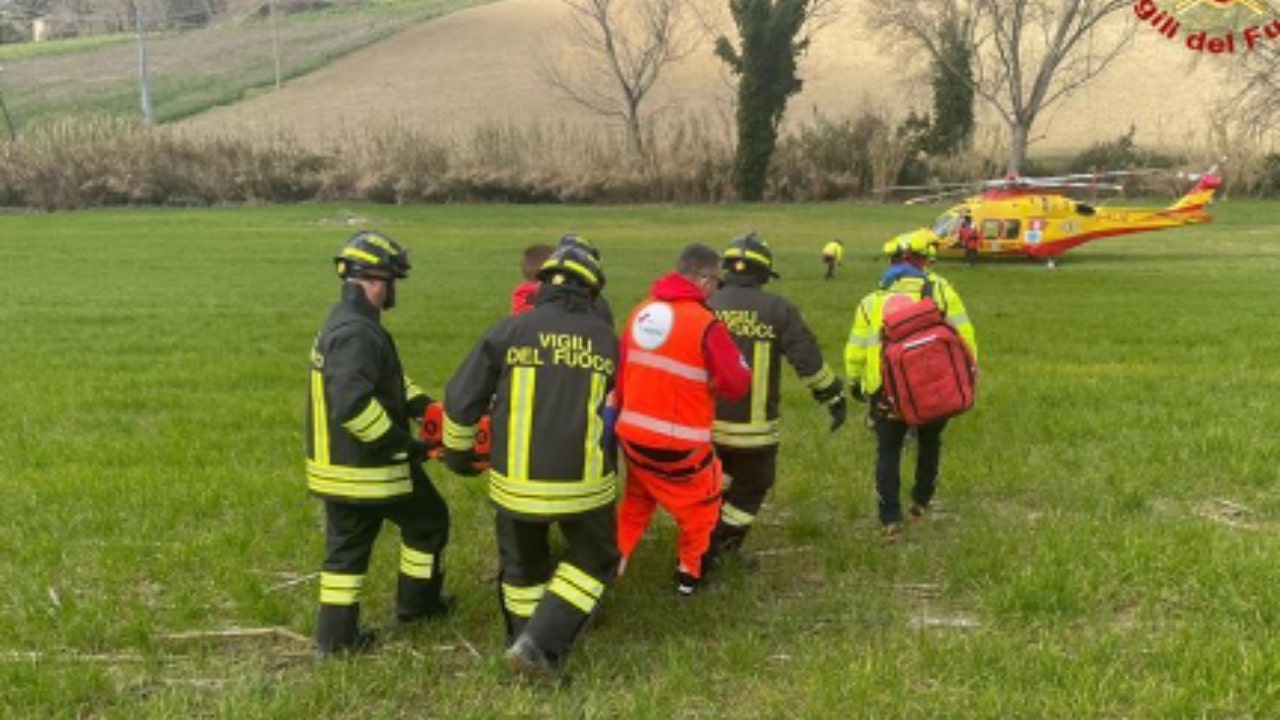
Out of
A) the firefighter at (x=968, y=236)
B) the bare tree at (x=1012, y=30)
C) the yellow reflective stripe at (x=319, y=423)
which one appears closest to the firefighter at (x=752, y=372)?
the yellow reflective stripe at (x=319, y=423)

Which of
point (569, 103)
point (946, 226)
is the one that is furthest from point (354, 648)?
point (569, 103)

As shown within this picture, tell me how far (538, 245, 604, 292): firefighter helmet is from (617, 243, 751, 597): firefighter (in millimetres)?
532

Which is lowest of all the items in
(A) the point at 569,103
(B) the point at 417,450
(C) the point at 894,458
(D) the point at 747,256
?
(C) the point at 894,458

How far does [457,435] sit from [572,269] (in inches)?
38.2

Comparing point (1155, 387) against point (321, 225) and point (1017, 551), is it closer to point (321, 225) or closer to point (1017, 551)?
point (1017, 551)

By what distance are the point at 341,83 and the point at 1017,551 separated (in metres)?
67.5

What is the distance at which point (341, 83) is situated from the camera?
66875mm

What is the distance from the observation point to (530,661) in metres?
4.46

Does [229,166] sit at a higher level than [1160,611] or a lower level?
higher

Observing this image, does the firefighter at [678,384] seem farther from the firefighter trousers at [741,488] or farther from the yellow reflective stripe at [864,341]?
the yellow reflective stripe at [864,341]

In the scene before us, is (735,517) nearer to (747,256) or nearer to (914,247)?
(747,256)

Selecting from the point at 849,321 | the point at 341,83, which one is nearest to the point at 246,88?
the point at 341,83

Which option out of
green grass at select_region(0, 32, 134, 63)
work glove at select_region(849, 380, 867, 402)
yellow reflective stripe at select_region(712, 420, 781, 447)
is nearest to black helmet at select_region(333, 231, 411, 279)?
yellow reflective stripe at select_region(712, 420, 781, 447)

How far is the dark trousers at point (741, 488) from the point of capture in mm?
6215
